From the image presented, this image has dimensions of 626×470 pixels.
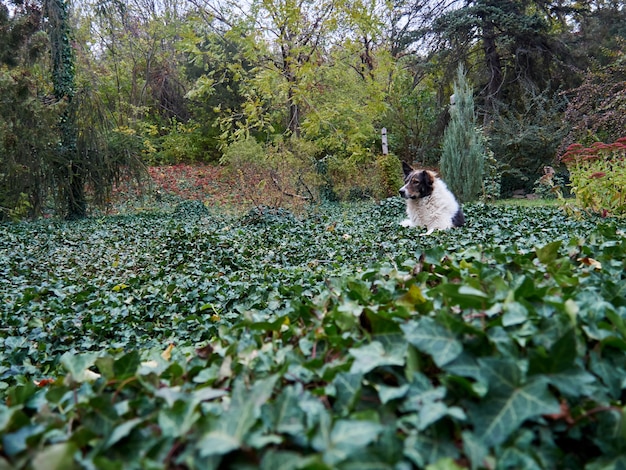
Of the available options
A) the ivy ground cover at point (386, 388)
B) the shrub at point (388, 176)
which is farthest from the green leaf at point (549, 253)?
the shrub at point (388, 176)

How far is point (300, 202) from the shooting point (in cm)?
870

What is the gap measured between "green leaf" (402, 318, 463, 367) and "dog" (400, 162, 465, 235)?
4.64 meters

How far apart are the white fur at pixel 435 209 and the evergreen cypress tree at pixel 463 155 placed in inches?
202

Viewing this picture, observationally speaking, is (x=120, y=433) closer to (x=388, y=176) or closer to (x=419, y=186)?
(x=419, y=186)

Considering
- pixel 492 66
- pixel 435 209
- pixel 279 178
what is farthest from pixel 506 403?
pixel 492 66

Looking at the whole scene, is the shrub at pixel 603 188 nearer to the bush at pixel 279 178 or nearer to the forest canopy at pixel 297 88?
the bush at pixel 279 178

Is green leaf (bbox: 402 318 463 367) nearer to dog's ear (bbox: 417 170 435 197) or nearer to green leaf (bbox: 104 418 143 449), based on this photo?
green leaf (bbox: 104 418 143 449)

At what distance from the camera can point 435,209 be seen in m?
5.45

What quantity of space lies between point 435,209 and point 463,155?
5.67 metres

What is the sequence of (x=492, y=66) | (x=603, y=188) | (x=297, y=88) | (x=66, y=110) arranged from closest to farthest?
(x=603, y=188) → (x=66, y=110) → (x=297, y=88) → (x=492, y=66)

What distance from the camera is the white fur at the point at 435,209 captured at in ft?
17.5

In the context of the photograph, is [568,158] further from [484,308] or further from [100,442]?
[100,442]

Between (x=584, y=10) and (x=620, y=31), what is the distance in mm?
1522

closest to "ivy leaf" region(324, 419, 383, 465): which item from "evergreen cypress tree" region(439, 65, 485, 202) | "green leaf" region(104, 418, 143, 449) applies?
"green leaf" region(104, 418, 143, 449)
